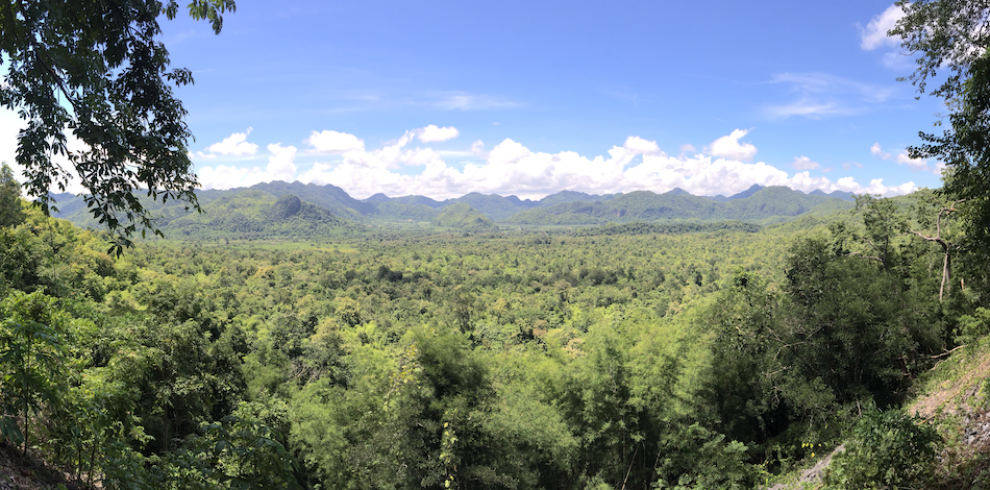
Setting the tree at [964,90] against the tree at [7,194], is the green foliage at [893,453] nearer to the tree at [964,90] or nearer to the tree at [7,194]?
the tree at [964,90]

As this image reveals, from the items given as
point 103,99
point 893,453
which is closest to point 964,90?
point 893,453

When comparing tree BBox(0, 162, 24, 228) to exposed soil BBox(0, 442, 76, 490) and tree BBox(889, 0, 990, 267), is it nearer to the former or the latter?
exposed soil BBox(0, 442, 76, 490)

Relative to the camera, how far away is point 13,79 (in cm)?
438

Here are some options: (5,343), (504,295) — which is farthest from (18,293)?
(504,295)

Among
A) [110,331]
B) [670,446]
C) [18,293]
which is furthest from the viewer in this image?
[670,446]

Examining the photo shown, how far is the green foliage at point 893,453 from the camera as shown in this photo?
6.70 meters

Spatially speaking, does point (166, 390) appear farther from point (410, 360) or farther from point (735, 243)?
point (735, 243)

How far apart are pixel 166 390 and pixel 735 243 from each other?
16756 centimetres

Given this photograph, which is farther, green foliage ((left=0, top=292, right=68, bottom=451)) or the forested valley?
the forested valley

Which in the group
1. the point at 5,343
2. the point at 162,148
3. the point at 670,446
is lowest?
the point at 670,446

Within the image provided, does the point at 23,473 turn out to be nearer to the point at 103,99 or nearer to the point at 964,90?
the point at 103,99

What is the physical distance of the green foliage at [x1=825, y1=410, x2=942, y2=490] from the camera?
22.0 feet

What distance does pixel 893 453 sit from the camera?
6770mm

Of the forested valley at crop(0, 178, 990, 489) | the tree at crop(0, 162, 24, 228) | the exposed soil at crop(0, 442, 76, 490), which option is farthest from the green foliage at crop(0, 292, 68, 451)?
the tree at crop(0, 162, 24, 228)
